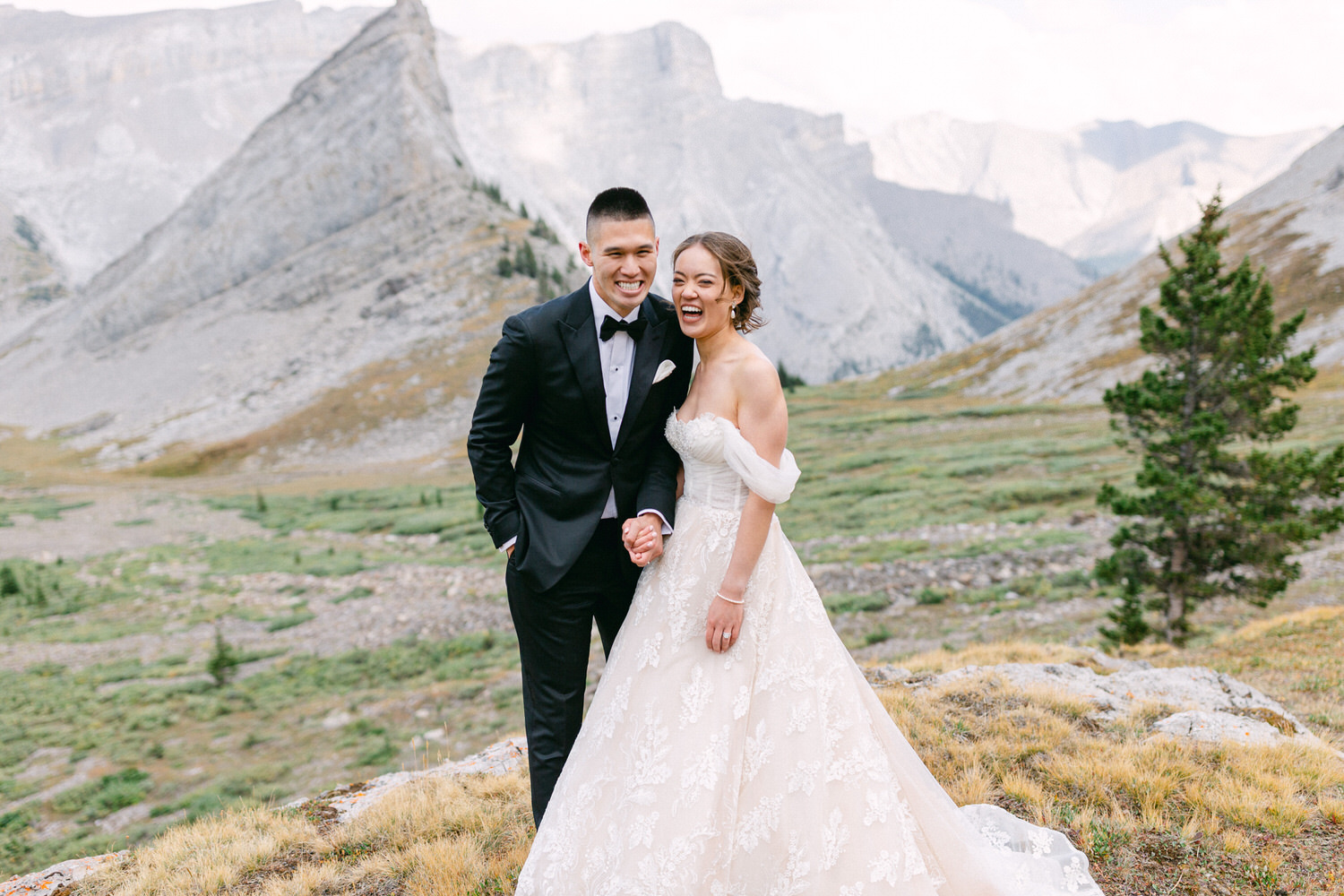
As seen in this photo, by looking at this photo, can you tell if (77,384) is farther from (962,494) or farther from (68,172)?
(68,172)

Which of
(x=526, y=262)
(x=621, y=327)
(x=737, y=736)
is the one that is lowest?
(x=737, y=736)

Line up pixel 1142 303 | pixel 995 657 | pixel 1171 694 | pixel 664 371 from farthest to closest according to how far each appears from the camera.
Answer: pixel 1142 303 → pixel 995 657 → pixel 1171 694 → pixel 664 371

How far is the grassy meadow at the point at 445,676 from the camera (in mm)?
4840

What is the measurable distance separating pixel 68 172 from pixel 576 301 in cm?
22517

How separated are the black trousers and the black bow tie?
3.89 ft

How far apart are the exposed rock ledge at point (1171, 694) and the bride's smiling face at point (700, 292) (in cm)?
573

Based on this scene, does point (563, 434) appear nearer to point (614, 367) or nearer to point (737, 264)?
point (614, 367)

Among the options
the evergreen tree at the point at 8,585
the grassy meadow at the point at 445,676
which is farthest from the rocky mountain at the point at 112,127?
the evergreen tree at the point at 8,585

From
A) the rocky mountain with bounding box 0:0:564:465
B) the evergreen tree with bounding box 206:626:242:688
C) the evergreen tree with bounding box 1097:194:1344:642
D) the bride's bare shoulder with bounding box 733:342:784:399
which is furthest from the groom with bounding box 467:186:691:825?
the rocky mountain with bounding box 0:0:564:465

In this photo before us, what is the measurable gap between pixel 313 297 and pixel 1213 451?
94994 millimetres

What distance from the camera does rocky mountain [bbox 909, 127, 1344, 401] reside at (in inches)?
2352

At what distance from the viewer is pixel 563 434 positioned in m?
4.31

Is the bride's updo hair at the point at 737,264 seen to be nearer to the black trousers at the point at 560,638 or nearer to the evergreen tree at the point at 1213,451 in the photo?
the black trousers at the point at 560,638

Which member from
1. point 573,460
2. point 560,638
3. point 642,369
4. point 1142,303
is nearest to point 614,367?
point 642,369
